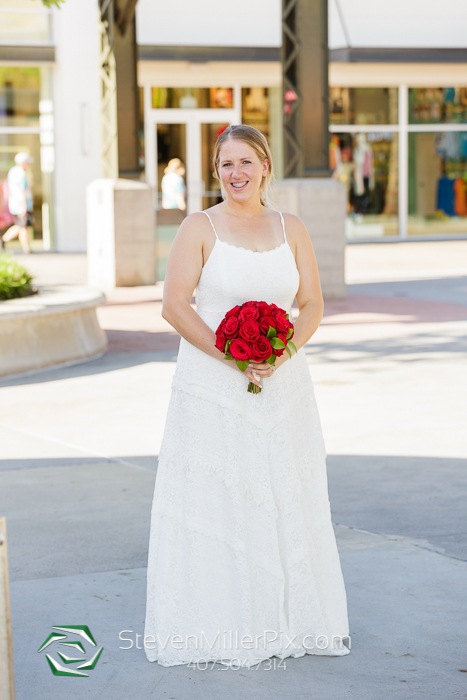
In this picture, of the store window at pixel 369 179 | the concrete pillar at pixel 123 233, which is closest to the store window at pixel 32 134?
the store window at pixel 369 179

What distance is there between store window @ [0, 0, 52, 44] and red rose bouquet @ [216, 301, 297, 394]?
2144 centimetres

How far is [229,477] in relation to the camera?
3711mm

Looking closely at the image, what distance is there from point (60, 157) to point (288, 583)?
70.6ft

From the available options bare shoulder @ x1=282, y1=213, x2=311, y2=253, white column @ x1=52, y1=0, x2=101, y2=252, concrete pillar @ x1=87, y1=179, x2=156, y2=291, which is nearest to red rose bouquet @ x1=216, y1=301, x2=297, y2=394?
bare shoulder @ x1=282, y1=213, x2=311, y2=253

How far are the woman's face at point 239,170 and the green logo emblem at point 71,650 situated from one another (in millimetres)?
1699

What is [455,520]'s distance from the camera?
5.39 meters

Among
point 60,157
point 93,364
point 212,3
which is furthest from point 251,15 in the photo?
point 93,364

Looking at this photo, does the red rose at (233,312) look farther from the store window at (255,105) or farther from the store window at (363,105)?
the store window at (363,105)

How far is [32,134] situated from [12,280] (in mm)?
14872

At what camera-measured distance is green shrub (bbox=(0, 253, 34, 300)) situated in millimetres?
10398

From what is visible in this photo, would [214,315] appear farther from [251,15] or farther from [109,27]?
[251,15]

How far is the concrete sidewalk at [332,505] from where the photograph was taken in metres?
3.69

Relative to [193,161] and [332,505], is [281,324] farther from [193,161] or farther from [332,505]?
[193,161]

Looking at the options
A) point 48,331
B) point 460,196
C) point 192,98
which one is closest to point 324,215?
point 48,331
